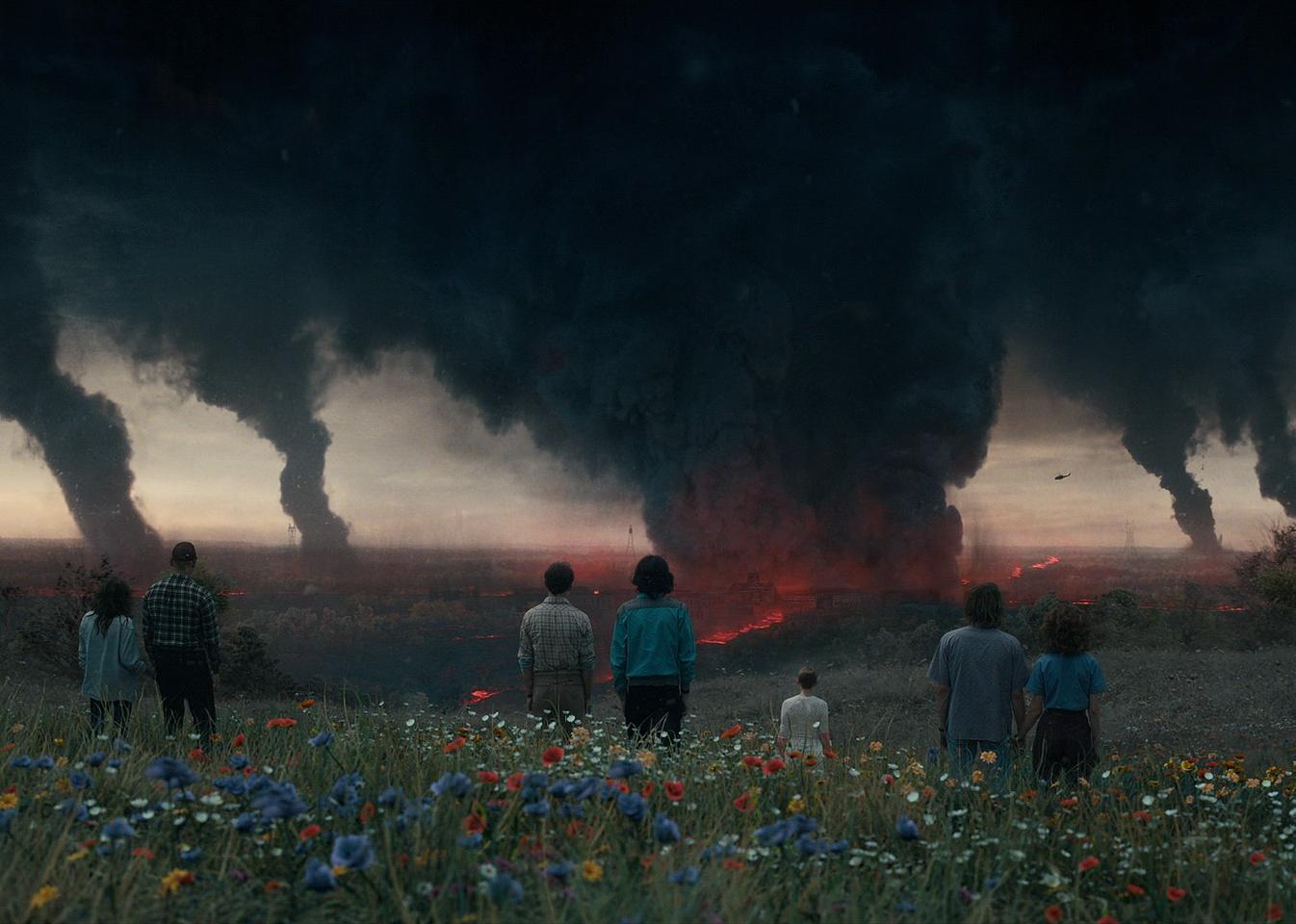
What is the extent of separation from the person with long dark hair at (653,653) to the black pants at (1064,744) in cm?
273

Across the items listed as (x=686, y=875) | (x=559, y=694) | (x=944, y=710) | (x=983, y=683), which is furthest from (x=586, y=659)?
(x=686, y=875)

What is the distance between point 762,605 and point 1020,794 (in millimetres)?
77889

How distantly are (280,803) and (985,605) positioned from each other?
217 inches

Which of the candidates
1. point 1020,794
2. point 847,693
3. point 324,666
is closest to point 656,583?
point 1020,794

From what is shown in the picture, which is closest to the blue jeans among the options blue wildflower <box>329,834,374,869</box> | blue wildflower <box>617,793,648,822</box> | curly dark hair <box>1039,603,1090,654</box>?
curly dark hair <box>1039,603,1090,654</box>

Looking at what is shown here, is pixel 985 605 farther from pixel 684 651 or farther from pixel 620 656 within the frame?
pixel 620 656

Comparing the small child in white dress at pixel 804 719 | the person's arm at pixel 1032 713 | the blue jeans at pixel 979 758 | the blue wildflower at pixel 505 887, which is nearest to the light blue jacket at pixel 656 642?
the small child in white dress at pixel 804 719

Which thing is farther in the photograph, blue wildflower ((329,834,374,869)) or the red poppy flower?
the red poppy flower

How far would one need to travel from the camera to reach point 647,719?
848 centimetres

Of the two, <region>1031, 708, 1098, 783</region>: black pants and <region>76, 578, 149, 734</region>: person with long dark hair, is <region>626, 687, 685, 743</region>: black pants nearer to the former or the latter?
<region>1031, 708, 1098, 783</region>: black pants

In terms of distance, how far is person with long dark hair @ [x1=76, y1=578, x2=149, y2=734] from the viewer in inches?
349

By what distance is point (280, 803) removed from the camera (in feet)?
11.3

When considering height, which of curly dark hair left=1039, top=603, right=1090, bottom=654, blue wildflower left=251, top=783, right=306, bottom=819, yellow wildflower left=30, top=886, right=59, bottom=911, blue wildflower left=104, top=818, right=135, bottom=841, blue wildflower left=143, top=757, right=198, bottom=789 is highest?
curly dark hair left=1039, top=603, right=1090, bottom=654

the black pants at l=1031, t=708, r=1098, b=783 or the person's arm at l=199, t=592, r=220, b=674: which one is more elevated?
the person's arm at l=199, t=592, r=220, b=674
